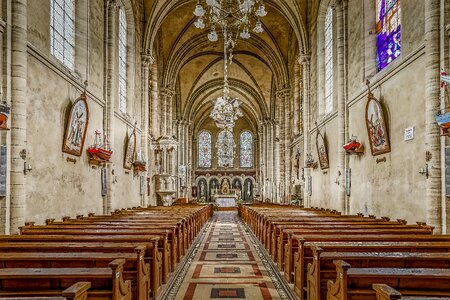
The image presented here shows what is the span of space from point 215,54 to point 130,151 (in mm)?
18417

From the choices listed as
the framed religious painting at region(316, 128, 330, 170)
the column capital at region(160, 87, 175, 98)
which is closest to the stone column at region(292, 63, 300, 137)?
the framed religious painting at region(316, 128, 330, 170)

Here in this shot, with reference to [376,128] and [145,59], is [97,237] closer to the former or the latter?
[376,128]

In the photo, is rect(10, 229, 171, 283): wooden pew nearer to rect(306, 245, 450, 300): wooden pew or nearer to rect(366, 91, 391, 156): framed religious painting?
rect(306, 245, 450, 300): wooden pew

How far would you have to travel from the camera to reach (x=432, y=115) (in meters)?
9.20

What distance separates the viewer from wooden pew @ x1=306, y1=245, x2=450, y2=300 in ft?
16.6

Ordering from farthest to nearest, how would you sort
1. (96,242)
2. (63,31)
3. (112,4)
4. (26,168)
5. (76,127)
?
(112,4)
(63,31)
(76,127)
(26,168)
(96,242)

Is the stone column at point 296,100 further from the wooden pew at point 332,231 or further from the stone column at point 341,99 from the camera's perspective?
the wooden pew at point 332,231

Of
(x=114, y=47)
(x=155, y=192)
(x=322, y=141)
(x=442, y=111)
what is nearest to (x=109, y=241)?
(x=442, y=111)

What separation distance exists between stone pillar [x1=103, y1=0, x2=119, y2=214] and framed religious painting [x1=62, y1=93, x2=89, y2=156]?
2751mm

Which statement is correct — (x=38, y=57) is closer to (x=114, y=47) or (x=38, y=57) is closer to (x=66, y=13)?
(x=66, y=13)

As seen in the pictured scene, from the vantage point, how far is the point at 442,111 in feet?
29.5

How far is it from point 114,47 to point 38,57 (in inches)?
257

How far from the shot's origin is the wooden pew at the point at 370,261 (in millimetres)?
5074

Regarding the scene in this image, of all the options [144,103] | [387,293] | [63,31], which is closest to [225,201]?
[144,103]
